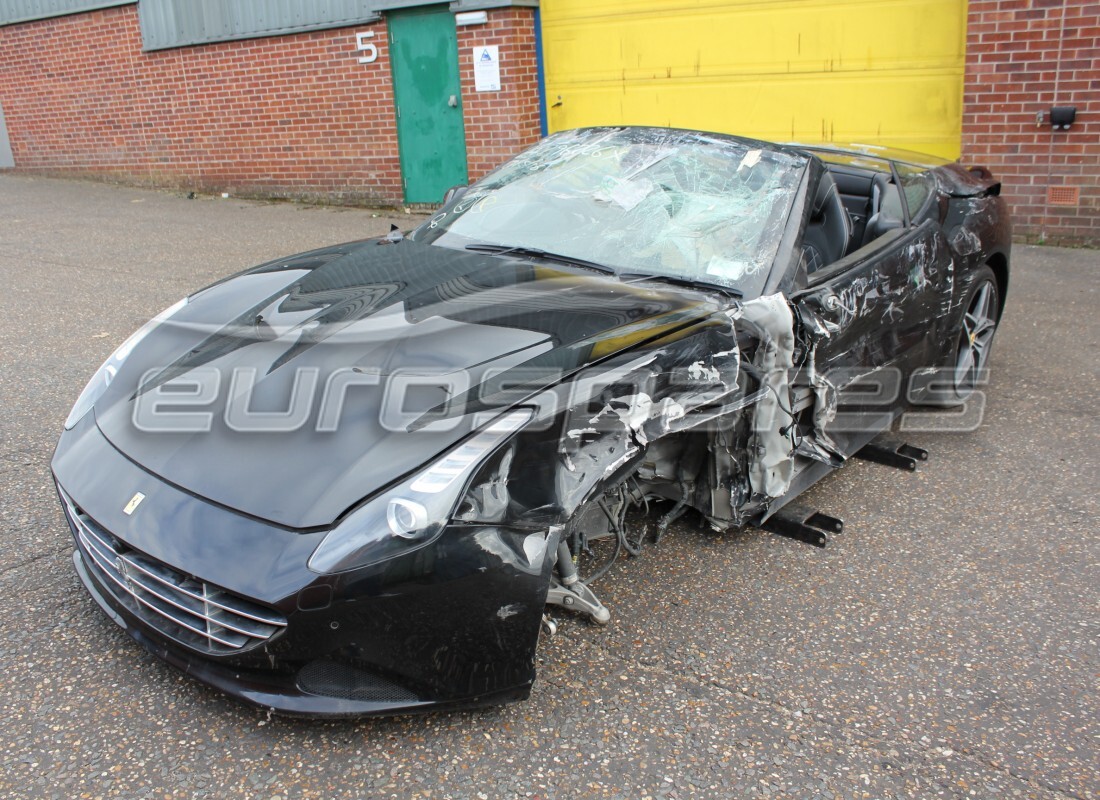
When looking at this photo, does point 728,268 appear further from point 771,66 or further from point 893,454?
point 771,66

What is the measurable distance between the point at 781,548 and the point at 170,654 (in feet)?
6.88

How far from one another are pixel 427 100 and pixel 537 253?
7.51 meters

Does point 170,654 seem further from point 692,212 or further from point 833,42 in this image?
point 833,42

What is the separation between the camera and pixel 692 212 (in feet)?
11.8

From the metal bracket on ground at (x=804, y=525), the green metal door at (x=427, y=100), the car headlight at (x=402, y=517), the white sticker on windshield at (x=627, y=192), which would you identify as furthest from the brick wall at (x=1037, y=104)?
the car headlight at (x=402, y=517)

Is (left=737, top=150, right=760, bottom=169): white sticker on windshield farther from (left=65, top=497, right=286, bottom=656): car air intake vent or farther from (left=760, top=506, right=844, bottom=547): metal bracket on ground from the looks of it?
(left=65, top=497, right=286, bottom=656): car air intake vent

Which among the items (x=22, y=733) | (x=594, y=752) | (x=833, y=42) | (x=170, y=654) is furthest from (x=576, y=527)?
(x=833, y=42)

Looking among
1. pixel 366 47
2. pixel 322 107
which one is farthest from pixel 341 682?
pixel 322 107

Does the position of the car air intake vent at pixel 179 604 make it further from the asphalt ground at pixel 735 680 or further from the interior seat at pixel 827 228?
the interior seat at pixel 827 228

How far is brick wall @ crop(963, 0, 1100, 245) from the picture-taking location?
7453 millimetres

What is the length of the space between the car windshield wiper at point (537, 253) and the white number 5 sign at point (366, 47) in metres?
7.72

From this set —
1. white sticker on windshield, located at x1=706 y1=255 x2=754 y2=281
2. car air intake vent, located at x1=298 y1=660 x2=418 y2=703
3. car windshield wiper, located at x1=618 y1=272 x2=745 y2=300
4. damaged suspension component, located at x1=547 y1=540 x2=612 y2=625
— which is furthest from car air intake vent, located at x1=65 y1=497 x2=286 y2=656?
white sticker on windshield, located at x1=706 y1=255 x2=754 y2=281

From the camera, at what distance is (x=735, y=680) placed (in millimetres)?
2688

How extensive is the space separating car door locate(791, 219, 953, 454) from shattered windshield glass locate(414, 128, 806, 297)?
288 mm
